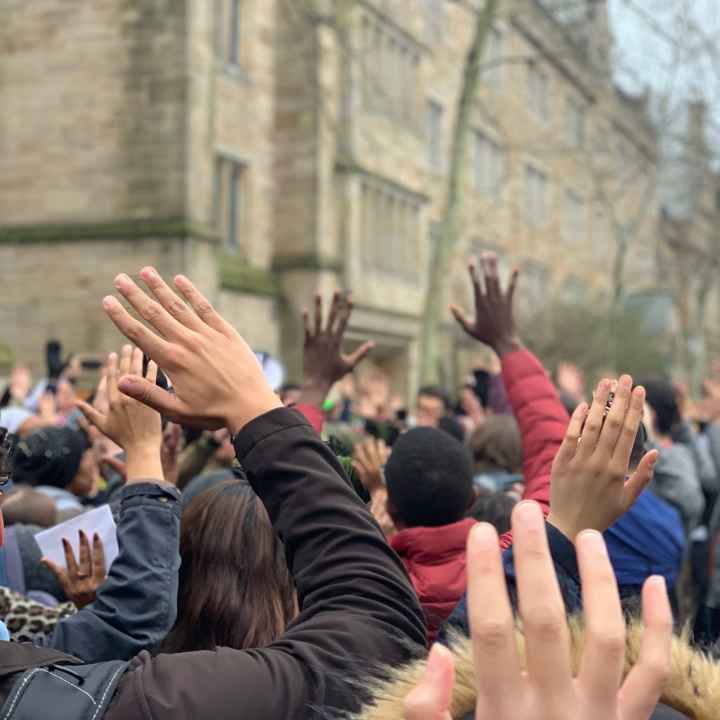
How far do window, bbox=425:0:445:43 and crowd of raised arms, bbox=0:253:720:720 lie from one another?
25.8 meters

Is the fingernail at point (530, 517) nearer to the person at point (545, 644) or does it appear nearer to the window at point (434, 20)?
the person at point (545, 644)

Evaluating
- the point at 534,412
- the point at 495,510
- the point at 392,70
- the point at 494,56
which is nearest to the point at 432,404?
the point at 495,510

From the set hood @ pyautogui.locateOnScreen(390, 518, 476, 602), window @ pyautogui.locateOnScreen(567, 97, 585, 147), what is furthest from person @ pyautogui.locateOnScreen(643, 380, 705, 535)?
window @ pyautogui.locateOnScreen(567, 97, 585, 147)

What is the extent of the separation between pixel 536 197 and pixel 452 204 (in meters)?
22.7

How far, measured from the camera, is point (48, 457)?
15.2ft

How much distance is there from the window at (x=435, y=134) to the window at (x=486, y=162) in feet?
7.97

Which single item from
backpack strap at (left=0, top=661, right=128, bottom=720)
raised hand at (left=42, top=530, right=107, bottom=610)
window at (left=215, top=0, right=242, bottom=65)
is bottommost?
raised hand at (left=42, top=530, right=107, bottom=610)

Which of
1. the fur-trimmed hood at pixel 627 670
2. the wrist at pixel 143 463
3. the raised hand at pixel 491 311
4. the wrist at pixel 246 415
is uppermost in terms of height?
the raised hand at pixel 491 311

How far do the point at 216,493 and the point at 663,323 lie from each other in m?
30.3

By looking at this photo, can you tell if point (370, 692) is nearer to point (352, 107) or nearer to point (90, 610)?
point (90, 610)

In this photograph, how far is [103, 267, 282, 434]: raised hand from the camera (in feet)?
5.29

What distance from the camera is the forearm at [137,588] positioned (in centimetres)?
242

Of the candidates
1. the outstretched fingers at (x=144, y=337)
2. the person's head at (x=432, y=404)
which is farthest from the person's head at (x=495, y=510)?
the person's head at (x=432, y=404)

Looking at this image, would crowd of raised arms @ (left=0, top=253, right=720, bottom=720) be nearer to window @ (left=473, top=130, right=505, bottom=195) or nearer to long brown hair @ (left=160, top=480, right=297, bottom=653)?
long brown hair @ (left=160, top=480, right=297, bottom=653)
